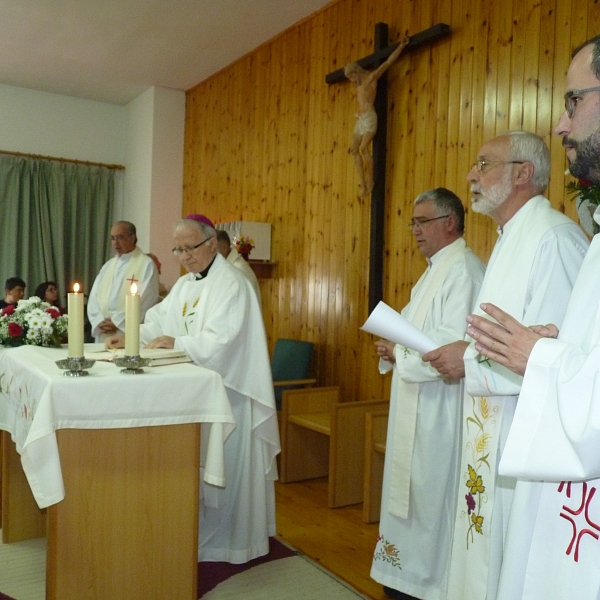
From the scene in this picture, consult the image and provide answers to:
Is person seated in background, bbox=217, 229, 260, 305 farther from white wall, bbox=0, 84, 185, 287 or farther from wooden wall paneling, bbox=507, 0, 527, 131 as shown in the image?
white wall, bbox=0, 84, 185, 287

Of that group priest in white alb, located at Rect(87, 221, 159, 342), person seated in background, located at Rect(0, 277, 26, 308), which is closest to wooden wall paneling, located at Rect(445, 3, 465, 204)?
priest in white alb, located at Rect(87, 221, 159, 342)

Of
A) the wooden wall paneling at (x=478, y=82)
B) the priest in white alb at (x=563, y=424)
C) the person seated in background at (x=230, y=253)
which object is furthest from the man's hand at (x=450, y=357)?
the person seated in background at (x=230, y=253)

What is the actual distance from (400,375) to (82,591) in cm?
149

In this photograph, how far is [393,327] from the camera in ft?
7.06

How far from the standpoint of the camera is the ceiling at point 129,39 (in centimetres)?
576

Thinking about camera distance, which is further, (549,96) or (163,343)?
(549,96)

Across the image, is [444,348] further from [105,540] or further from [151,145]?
[151,145]

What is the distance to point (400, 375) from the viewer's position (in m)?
2.93

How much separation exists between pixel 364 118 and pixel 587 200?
255 centimetres

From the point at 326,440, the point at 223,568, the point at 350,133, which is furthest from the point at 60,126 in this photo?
the point at 223,568

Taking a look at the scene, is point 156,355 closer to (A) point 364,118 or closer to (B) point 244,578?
(B) point 244,578

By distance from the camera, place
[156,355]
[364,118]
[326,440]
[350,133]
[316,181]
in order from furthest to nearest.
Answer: [316,181] < [350,133] < [326,440] < [364,118] < [156,355]

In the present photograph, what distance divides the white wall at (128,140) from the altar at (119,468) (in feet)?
18.2

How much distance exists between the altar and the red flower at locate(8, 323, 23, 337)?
61 cm
